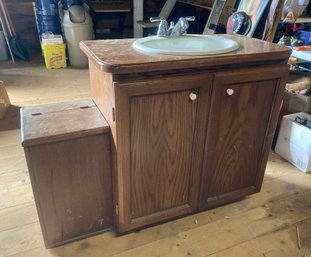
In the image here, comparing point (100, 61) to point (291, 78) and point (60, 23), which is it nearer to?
point (291, 78)

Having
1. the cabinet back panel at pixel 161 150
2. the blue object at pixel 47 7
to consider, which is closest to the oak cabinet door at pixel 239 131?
the cabinet back panel at pixel 161 150

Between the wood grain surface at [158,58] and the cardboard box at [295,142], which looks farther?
the cardboard box at [295,142]

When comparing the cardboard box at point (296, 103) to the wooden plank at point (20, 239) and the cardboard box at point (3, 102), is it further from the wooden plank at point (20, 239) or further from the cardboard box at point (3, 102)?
the cardboard box at point (3, 102)

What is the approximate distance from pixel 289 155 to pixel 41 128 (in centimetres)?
156

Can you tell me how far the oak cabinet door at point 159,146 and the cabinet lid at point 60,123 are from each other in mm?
147

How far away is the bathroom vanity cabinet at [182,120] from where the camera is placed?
3.25 feet

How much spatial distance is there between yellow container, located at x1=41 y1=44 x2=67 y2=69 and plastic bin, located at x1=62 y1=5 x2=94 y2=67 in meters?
0.12

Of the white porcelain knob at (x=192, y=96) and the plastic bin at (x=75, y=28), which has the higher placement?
the white porcelain knob at (x=192, y=96)

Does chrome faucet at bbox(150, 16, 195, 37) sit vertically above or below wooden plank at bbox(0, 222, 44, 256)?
above

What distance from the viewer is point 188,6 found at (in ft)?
13.6

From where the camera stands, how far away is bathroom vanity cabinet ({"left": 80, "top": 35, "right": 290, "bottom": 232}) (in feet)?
3.25

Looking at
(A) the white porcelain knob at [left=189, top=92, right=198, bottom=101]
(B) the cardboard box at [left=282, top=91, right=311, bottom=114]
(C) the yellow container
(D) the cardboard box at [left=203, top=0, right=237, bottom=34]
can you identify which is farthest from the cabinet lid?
(C) the yellow container

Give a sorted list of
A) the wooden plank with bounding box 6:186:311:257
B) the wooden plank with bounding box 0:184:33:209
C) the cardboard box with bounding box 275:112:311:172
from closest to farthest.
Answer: the wooden plank with bounding box 6:186:311:257, the wooden plank with bounding box 0:184:33:209, the cardboard box with bounding box 275:112:311:172

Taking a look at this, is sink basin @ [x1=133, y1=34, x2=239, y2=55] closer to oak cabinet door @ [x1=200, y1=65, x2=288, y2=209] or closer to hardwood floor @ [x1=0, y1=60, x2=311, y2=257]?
oak cabinet door @ [x1=200, y1=65, x2=288, y2=209]
